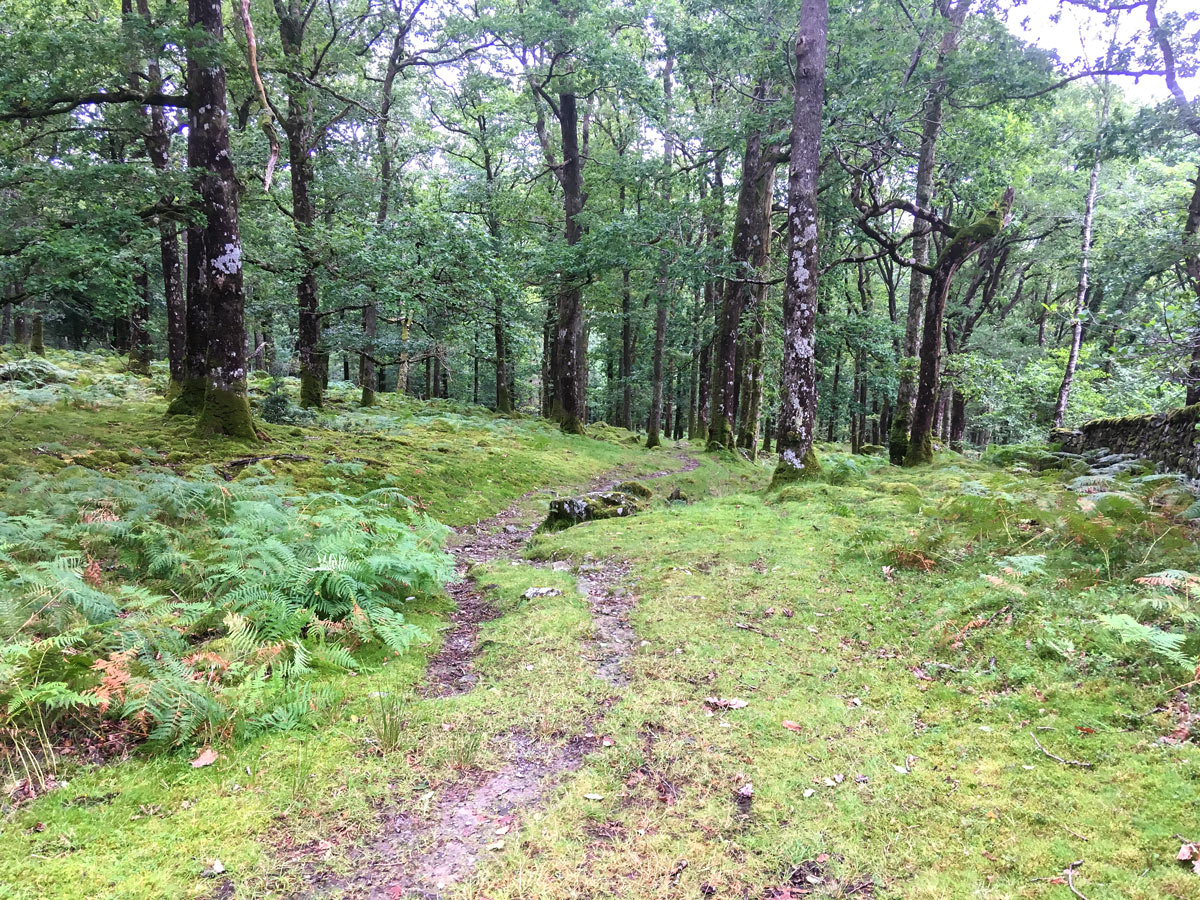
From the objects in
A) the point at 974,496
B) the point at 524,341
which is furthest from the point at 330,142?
the point at 974,496

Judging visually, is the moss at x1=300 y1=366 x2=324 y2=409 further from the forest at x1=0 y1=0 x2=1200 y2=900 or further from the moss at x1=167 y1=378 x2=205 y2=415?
the moss at x1=167 y1=378 x2=205 y2=415

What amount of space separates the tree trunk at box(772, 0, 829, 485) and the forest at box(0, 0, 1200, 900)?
73 millimetres

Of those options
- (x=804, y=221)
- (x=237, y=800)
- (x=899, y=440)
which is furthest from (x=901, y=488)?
(x=237, y=800)

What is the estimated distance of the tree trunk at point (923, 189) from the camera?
11.7 metres

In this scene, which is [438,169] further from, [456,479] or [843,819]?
[843,819]

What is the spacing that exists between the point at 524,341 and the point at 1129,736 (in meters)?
14.4

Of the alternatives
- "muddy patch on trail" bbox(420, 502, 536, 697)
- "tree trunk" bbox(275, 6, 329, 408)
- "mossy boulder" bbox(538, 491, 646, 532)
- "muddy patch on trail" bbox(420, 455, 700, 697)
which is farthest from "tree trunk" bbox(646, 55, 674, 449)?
"muddy patch on trail" bbox(420, 455, 700, 697)

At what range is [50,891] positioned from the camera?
2.18m

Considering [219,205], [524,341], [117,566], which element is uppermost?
[219,205]

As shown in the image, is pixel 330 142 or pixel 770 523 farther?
pixel 330 142

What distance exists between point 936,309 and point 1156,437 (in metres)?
4.63

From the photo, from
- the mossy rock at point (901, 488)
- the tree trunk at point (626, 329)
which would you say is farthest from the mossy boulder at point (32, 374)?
the tree trunk at point (626, 329)

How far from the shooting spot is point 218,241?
9508 mm

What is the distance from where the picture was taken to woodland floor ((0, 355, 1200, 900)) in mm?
2379
